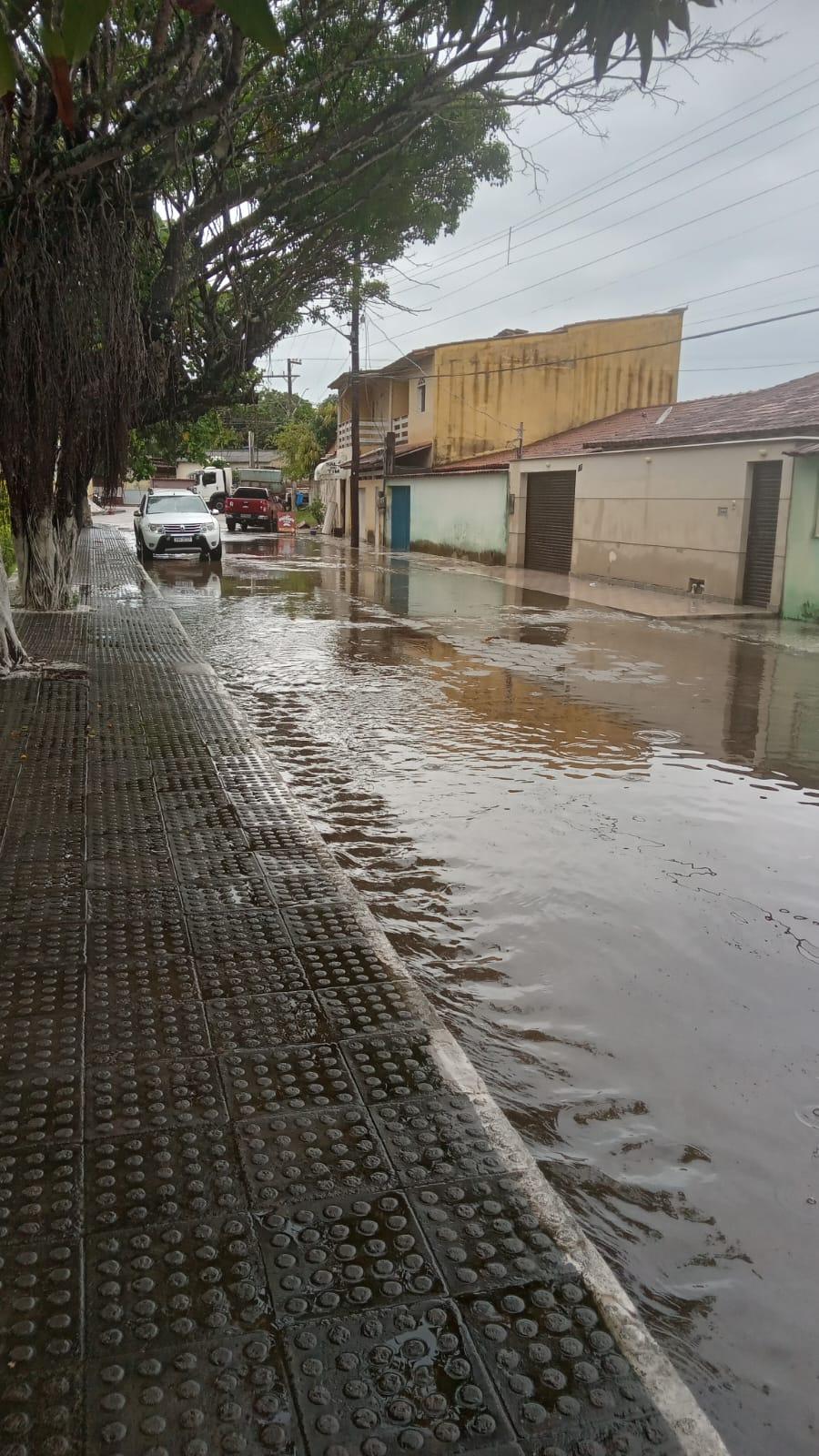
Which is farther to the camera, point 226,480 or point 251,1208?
point 226,480

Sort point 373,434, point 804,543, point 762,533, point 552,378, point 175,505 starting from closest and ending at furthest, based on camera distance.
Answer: point 804,543 < point 762,533 < point 175,505 < point 552,378 < point 373,434

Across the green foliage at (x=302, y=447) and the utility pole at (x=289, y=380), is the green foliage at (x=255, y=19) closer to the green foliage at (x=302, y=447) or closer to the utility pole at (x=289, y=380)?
the green foliage at (x=302, y=447)

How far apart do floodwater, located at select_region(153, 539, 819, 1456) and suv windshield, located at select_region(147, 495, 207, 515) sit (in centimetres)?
1665

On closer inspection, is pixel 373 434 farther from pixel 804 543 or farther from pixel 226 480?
pixel 804 543

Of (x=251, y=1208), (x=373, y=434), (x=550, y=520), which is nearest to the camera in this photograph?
(x=251, y=1208)

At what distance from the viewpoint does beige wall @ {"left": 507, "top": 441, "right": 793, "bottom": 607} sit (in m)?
18.0

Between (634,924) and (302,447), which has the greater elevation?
(302,447)

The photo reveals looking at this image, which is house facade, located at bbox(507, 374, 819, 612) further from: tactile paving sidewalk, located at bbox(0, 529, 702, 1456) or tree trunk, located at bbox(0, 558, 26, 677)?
tactile paving sidewalk, located at bbox(0, 529, 702, 1456)

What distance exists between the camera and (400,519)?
3741cm

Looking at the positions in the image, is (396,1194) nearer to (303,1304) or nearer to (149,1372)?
(303,1304)

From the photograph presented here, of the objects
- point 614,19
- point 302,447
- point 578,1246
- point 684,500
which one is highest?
point 302,447

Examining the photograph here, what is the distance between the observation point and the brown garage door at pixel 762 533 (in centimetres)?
1741

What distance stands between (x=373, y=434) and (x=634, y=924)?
3963 centimetres

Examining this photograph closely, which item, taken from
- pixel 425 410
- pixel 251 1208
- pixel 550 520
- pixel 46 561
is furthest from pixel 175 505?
pixel 251 1208
